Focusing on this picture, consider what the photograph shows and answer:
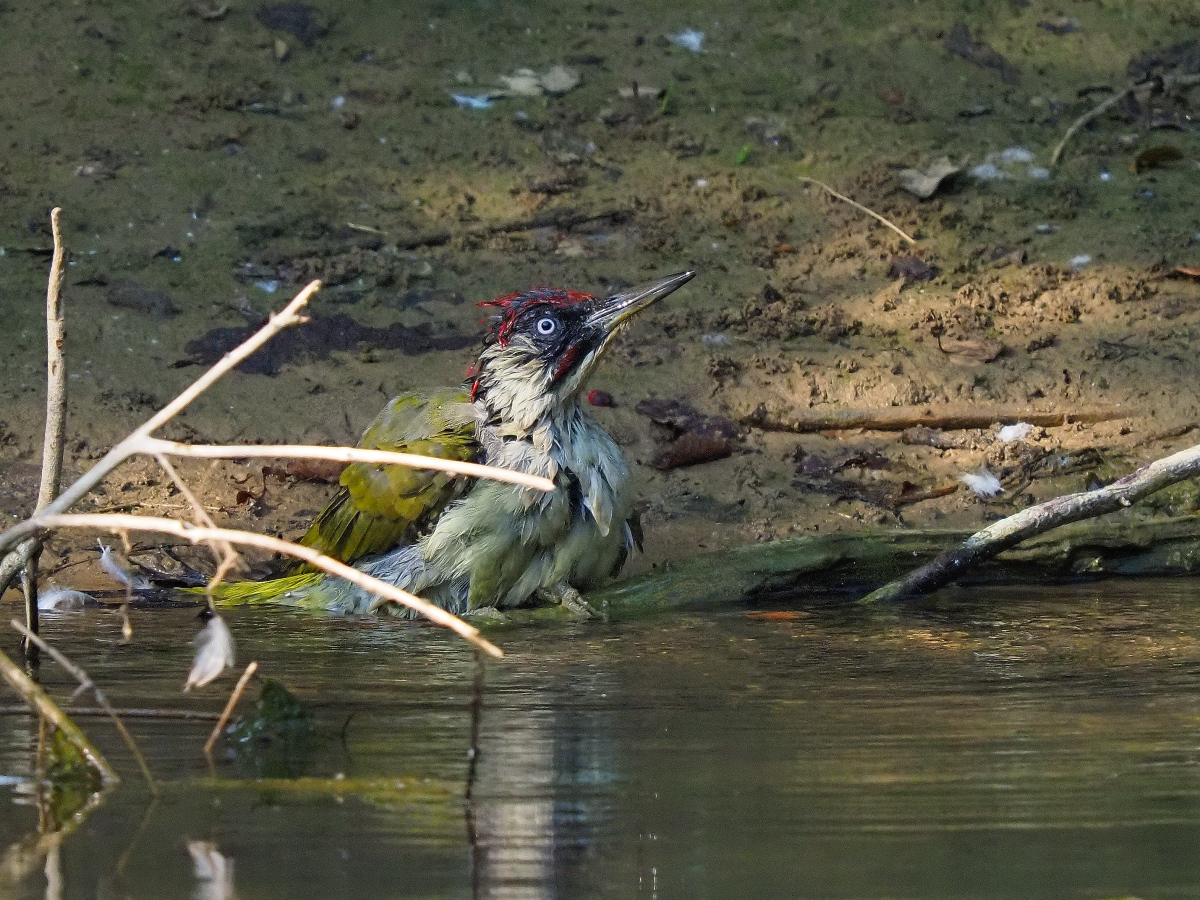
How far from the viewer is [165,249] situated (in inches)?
304

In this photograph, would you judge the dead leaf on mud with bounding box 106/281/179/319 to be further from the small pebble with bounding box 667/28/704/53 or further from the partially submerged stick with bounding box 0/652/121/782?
the partially submerged stick with bounding box 0/652/121/782

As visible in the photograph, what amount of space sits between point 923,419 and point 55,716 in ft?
14.7

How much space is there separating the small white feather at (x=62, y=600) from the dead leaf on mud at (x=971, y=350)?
372 centimetres

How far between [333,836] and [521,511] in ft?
8.59

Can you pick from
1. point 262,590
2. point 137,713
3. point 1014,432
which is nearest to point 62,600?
point 262,590

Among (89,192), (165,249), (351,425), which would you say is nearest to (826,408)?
(351,425)

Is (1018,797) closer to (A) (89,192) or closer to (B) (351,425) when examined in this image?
(B) (351,425)

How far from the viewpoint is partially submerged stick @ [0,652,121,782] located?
2.91 metres

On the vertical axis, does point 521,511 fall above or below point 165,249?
below

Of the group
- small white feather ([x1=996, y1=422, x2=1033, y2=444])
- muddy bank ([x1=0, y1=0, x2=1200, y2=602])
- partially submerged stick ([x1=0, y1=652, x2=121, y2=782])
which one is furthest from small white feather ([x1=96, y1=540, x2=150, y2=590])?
small white feather ([x1=996, y1=422, x2=1033, y2=444])

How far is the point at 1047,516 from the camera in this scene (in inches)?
188

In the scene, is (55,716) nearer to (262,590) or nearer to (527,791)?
(527,791)

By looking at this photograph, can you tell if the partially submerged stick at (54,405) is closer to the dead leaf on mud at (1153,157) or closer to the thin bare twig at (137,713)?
the thin bare twig at (137,713)

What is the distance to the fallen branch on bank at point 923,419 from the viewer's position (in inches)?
267
